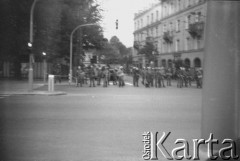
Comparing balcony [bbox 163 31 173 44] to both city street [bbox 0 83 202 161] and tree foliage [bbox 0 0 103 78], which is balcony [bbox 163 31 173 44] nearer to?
tree foliage [bbox 0 0 103 78]

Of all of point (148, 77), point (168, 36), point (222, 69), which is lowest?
point (148, 77)

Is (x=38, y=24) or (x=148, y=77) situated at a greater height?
(x=38, y=24)

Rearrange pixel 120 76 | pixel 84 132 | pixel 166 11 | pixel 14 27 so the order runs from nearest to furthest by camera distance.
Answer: pixel 84 132
pixel 120 76
pixel 14 27
pixel 166 11

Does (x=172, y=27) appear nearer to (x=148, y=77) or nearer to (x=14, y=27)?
(x=148, y=77)

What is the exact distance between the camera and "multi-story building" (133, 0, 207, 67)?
41594 millimetres

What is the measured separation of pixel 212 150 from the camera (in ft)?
10.8

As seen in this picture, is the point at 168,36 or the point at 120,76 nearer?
the point at 120,76

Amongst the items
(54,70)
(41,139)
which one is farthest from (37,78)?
(41,139)

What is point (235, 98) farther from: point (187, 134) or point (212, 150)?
point (187, 134)

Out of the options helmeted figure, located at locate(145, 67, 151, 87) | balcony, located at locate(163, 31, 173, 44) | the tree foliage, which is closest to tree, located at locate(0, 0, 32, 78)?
the tree foliage

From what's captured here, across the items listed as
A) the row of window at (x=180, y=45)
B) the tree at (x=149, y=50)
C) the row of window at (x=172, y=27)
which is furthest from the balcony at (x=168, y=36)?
the tree at (x=149, y=50)

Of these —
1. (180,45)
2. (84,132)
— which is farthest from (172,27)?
(84,132)

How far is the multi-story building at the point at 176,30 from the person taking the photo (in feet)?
136

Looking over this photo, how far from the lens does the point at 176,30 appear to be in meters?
49.2
